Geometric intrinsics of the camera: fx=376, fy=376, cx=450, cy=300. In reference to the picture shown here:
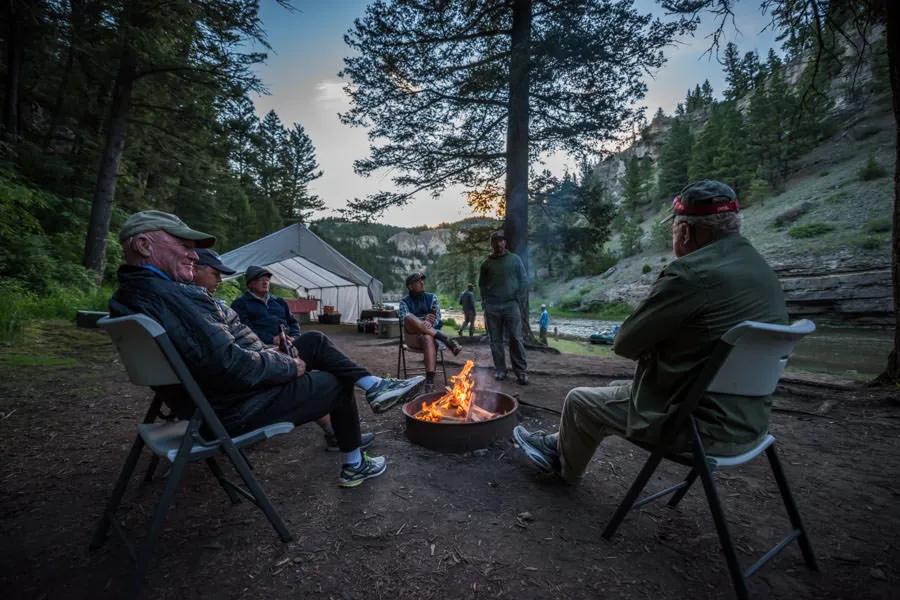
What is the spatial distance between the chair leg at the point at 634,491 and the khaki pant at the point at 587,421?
0.24 metres

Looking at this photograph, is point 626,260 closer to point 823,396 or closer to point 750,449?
point 823,396

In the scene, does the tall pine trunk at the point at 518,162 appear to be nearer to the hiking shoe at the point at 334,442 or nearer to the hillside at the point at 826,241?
the hiking shoe at the point at 334,442

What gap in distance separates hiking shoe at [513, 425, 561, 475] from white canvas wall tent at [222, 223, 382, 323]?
27.4 ft

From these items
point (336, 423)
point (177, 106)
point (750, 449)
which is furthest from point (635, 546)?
point (177, 106)

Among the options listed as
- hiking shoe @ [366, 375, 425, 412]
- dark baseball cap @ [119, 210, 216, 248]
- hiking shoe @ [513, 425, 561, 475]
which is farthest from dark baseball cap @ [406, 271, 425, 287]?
dark baseball cap @ [119, 210, 216, 248]

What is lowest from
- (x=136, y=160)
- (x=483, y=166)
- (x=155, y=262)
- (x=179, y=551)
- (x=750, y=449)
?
(x=179, y=551)

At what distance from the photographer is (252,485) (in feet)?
5.76

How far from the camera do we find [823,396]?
4.29 meters

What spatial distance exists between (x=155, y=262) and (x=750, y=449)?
9.58 feet

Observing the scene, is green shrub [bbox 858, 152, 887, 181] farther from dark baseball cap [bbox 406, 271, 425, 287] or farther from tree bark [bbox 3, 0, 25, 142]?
tree bark [bbox 3, 0, 25, 142]

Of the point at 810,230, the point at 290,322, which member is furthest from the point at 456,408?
the point at 810,230

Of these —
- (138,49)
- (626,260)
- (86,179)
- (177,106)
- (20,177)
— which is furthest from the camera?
(626,260)

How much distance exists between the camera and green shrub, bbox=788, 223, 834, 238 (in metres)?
28.1

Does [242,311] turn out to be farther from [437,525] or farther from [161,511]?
[437,525]
